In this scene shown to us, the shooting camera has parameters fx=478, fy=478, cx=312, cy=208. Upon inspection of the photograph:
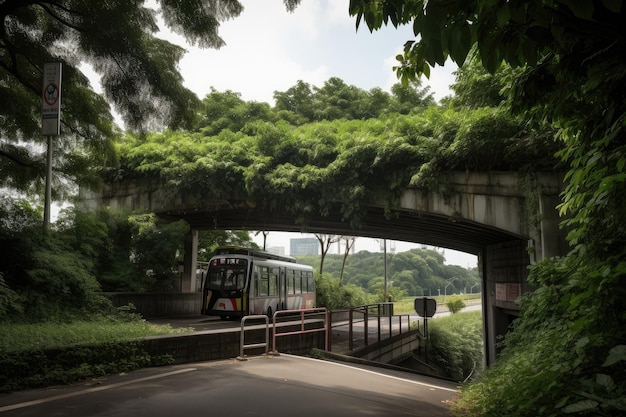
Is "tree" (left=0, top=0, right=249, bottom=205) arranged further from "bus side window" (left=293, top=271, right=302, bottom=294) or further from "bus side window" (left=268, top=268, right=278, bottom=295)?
"bus side window" (left=293, top=271, right=302, bottom=294)

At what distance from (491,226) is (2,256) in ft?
44.0

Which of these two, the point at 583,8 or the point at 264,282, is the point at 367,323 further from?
the point at 583,8

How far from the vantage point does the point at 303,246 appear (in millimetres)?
172000

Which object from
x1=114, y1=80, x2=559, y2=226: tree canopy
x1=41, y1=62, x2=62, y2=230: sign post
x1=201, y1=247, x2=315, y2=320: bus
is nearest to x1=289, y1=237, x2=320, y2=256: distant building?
x1=201, y1=247, x2=315, y2=320: bus

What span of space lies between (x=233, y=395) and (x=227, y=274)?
14.1 metres

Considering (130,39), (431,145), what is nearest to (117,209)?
(130,39)

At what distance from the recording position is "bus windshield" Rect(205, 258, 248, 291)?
20422 millimetres

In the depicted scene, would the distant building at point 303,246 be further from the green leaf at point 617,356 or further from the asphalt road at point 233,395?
the green leaf at point 617,356

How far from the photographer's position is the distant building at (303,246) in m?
164

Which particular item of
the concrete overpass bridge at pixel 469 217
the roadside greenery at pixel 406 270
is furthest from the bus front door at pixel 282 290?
the roadside greenery at pixel 406 270

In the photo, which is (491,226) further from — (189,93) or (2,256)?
(2,256)

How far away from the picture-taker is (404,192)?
16.3 m

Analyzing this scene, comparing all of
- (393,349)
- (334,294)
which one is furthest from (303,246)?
(393,349)

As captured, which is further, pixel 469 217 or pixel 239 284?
pixel 239 284
